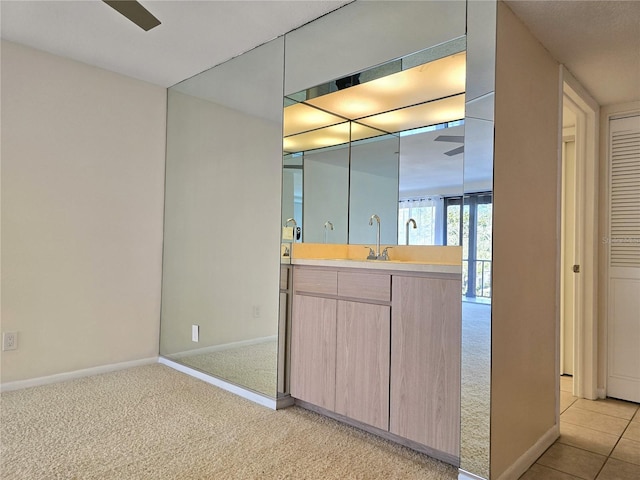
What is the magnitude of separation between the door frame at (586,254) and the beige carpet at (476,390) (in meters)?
1.77

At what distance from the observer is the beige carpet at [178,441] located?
6.31 feet

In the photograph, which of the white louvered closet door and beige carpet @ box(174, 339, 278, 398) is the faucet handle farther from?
the white louvered closet door

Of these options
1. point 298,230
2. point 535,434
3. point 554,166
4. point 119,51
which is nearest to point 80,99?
point 119,51

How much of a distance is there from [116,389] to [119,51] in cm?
242

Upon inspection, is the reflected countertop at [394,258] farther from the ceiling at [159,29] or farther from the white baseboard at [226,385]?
the ceiling at [159,29]

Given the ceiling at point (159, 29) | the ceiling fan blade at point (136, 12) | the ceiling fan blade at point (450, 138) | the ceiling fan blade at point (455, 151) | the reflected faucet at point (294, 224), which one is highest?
the ceiling at point (159, 29)

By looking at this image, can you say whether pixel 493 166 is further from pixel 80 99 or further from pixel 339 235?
pixel 80 99

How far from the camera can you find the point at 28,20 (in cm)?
267

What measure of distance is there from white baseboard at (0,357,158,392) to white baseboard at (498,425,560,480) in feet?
9.51

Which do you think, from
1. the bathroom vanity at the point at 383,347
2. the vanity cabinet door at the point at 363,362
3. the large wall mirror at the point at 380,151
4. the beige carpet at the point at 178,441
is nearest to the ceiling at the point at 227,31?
the large wall mirror at the point at 380,151

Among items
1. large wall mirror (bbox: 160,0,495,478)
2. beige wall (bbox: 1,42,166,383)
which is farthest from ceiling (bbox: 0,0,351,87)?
beige wall (bbox: 1,42,166,383)

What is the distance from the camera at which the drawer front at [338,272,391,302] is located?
2.23 metres

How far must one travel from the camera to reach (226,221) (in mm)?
3217

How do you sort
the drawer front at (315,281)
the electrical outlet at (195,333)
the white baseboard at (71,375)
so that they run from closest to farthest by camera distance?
the drawer front at (315,281) → the white baseboard at (71,375) → the electrical outlet at (195,333)
